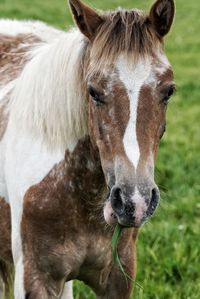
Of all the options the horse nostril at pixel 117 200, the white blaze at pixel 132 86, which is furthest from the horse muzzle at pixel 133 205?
the white blaze at pixel 132 86

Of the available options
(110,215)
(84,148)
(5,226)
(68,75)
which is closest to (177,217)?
(5,226)

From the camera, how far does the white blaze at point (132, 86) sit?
2.97 m

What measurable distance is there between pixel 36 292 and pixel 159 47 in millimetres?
1255

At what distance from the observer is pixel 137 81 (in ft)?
10.1

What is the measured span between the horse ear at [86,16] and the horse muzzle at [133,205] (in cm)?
74

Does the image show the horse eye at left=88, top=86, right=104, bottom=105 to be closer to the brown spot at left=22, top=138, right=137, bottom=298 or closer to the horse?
the horse

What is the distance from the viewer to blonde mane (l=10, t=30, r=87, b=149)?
343cm

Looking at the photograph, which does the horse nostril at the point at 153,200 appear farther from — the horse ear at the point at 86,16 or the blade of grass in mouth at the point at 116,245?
the horse ear at the point at 86,16

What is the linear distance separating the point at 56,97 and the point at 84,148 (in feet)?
0.87

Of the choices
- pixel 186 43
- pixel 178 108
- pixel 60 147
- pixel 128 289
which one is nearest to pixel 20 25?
pixel 60 147

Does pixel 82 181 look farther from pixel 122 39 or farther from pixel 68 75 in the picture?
pixel 122 39

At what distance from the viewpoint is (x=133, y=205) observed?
2912 millimetres

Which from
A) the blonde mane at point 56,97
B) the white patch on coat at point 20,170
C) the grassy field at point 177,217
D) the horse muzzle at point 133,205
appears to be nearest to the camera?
the horse muzzle at point 133,205

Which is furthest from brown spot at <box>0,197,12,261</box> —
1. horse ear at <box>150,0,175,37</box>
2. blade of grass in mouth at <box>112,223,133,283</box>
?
horse ear at <box>150,0,175,37</box>
